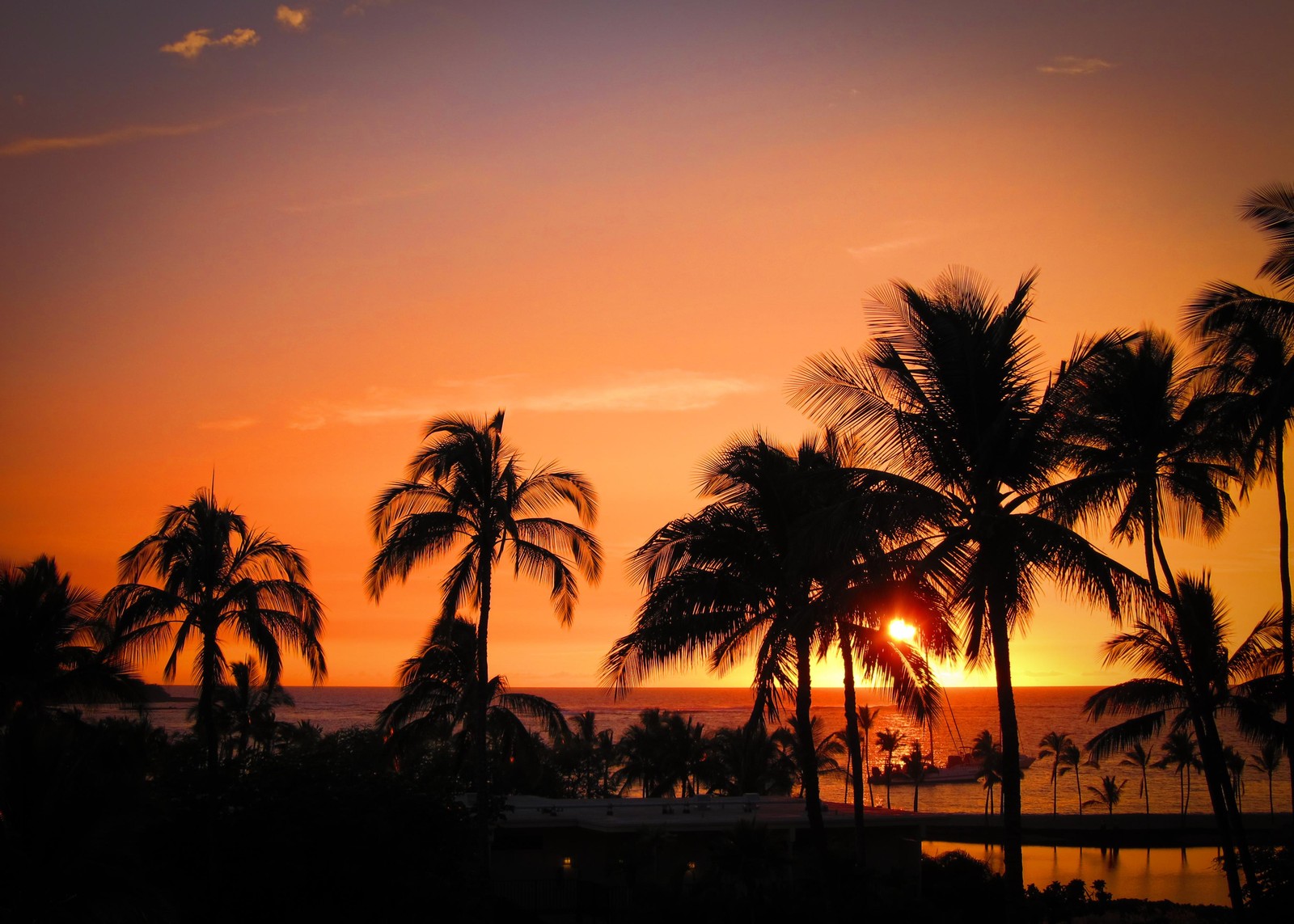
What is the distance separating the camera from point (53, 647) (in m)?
22.2

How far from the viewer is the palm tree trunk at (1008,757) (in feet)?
42.2

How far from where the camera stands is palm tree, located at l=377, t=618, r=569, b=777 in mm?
25125

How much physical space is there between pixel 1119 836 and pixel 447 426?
1985 inches

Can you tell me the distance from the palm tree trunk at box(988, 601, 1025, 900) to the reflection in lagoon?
30.4 m

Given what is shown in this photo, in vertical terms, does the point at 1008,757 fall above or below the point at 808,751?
above

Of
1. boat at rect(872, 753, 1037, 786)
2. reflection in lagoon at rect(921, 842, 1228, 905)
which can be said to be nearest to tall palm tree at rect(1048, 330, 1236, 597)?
reflection in lagoon at rect(921, 842, 1228, 905)

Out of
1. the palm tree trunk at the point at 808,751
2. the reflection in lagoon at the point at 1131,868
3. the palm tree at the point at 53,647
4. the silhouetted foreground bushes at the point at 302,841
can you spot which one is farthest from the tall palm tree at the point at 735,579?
the reflection in lagoon at the point at 1131,868

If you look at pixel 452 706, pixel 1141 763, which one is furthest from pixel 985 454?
pixel 1141 763

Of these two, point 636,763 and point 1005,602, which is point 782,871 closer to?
point 1005,602

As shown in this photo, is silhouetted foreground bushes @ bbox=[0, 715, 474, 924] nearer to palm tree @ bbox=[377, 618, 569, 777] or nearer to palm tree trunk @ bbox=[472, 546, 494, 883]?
palm tree trunk @ bbox=[472, 546, 494, 883]

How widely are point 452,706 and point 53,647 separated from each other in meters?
10.6

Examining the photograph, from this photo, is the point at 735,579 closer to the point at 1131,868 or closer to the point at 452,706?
the point at 452,706

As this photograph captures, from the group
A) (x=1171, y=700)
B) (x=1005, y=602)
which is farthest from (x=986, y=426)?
(x=1171, y=700)

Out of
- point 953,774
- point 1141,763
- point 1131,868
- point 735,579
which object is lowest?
point 953,774
